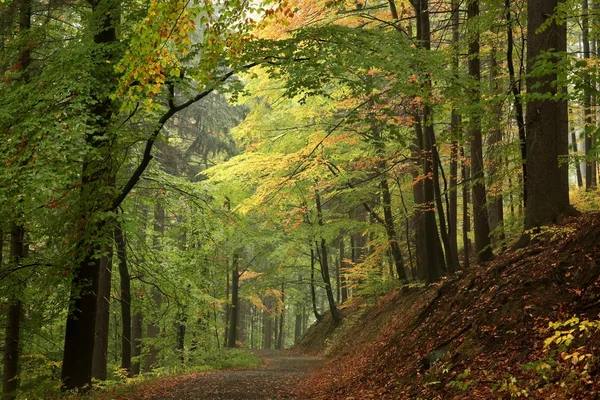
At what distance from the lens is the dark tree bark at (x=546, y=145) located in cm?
855

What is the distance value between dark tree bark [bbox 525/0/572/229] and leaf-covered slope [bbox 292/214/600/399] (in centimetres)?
61

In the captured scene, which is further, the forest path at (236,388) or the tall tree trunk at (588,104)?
the forest path at (236,388)

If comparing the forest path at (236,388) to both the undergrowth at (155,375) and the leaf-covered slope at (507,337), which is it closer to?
the undergrowth at (155,375)

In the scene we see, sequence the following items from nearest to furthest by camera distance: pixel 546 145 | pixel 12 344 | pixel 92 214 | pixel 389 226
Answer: pixel 92 214
pixel 546 145
pixel 12 344
pixel 389 226

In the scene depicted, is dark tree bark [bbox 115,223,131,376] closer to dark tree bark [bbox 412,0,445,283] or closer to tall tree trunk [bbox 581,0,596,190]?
dark tree bark [bbox 412,0,445,283]

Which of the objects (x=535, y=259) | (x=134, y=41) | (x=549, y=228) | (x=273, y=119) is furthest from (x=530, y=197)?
(x=273, y=119)

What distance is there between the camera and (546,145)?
8.61 m

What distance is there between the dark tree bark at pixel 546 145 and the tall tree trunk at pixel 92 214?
25.2ft

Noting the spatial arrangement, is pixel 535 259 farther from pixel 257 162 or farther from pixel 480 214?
pixel 257 162

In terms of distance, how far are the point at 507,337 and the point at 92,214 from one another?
6858mm

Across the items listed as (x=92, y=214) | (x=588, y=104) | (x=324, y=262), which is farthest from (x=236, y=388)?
(x=324, y=262)

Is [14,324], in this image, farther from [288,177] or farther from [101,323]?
[288,177]

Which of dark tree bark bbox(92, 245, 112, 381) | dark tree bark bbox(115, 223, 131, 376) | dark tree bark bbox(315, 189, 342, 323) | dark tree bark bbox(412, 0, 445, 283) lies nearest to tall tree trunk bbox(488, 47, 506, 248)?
dark tree bark bbox(412, 0, 445, 283)

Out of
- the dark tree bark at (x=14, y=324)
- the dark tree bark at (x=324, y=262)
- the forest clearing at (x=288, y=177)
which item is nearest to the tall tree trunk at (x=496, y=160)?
the forest clearing at (x=288, y=177)
